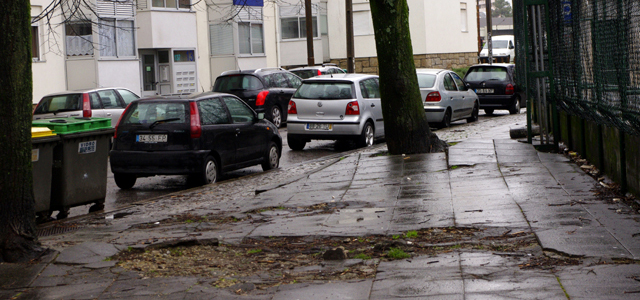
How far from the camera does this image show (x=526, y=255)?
5797mm

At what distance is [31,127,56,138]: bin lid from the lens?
9499 mm

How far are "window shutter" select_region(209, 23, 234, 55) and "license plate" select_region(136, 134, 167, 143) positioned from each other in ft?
93.2

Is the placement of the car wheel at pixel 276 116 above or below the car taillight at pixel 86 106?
below

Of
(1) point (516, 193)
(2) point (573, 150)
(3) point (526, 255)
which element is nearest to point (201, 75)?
(2) point (573, 150)

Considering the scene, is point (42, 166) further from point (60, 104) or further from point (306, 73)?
point (306, 73)

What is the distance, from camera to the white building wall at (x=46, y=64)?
2906cm

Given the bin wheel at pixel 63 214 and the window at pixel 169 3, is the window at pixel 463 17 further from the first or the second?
the bin wheel at pixel 63 214

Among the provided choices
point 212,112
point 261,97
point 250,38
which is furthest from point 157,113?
point 250,38

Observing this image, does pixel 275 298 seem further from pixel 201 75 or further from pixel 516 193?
pixel 201 75

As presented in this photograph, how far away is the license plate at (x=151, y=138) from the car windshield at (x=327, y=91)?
17.7 feet

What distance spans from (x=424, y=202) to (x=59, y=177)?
4551 mm

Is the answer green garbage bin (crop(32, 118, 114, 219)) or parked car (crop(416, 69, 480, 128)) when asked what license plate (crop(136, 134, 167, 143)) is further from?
parked car (crop(416, 69, 480, 128))

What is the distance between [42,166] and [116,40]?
24947 millimetres

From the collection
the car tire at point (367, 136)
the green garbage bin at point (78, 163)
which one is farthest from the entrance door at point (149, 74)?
the green garbage bin at point (78, 163)
